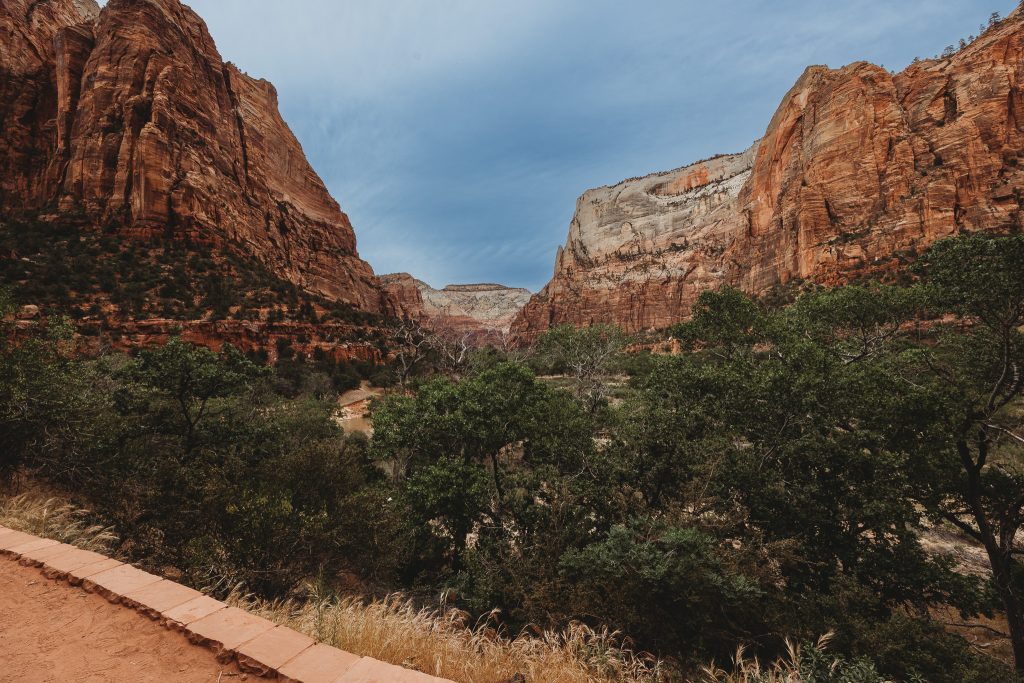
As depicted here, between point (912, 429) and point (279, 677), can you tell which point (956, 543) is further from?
point (279, 677)

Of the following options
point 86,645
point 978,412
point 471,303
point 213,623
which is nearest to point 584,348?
point 978,412

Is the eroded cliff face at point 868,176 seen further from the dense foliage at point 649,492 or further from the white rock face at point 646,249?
the dense foliage at point 649,492

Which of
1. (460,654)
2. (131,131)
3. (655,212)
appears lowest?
(460,654)

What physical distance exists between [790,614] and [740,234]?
74113 mm

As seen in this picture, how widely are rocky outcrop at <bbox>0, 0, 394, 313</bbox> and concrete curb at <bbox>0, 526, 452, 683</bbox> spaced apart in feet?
144

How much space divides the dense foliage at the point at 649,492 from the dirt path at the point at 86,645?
1619 mm

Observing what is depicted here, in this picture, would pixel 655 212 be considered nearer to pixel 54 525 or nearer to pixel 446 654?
pixel 446 654

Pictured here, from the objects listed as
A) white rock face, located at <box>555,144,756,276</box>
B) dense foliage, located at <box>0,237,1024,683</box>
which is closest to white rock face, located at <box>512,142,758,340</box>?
white rock face, located at <box>555,144,756,276</box>

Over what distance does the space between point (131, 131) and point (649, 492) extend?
5327 centimetres

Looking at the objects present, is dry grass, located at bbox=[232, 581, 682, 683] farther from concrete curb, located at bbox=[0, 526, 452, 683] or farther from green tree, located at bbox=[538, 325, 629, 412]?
green tree, located at bbox=[538, 325, 629, 412]

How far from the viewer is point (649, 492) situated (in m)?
8.01

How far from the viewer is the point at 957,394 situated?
7.22 m

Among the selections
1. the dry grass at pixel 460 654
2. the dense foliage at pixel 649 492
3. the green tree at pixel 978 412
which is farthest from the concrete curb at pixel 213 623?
the green tree at pixel 978 412

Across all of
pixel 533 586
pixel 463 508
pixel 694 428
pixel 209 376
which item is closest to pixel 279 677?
pixel 533 586
